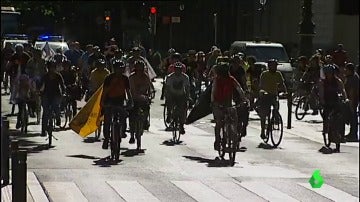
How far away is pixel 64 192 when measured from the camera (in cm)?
1181

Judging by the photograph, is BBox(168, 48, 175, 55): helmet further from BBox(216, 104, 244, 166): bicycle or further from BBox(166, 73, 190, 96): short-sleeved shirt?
BBox(166, 73, 190, 96): short-sleeved shirt

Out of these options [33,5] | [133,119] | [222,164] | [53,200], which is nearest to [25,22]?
[33,5]

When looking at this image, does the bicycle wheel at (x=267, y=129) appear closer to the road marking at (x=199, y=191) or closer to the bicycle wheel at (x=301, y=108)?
the bicycle wheel at (x=301, y=108)

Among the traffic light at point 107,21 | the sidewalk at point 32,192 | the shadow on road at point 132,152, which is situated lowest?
the shadow on road at point 132,152

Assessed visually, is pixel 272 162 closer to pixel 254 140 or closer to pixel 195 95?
pixel 254 140

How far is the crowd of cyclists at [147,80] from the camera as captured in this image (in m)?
15.5

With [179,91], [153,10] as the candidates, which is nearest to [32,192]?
[153,10]

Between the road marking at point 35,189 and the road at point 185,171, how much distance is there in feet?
0.04

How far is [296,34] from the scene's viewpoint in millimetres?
8836

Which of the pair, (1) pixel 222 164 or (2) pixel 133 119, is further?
(2) pixel 133 119

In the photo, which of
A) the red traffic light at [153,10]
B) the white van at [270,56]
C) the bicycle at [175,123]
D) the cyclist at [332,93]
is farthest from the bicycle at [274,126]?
the red traffic light at [153,10]

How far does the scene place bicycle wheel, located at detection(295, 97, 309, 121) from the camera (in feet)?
81.1

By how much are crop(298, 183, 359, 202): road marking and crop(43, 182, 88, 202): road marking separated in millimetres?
3200

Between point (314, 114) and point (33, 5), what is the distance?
8.45 metres
